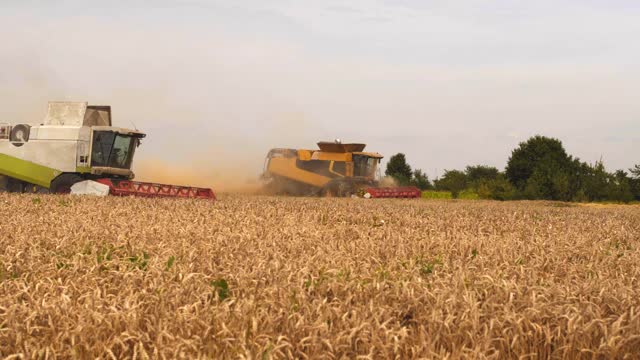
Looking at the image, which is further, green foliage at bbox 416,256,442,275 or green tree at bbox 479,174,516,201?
green tree at bbox 479,174,516,201

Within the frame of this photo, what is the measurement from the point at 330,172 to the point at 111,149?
1359 centimetres

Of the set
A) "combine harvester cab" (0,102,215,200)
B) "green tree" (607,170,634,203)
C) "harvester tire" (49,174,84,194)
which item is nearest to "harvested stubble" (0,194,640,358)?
"combine harvester cab" (0,102,215,200)

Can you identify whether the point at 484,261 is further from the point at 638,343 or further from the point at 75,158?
the point at 75,158

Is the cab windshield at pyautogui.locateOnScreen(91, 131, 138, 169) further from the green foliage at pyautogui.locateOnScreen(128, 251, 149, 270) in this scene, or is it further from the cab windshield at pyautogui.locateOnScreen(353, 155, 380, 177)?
the green foliage at pyautogui.locateOnScreen(128, 251, 149, 270)

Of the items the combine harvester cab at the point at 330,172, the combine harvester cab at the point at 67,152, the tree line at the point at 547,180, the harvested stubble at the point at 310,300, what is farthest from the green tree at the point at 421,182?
the harvested stubble at the point at 310,300

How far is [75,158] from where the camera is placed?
1049 inches

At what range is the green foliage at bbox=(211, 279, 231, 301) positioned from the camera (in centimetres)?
564

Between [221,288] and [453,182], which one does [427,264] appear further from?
[453,182]

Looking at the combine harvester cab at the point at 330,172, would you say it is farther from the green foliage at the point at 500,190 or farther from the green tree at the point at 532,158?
the green tree at the point at 532,158

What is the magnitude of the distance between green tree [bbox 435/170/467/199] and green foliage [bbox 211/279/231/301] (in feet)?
132

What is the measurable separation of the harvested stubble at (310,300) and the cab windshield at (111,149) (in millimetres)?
17636

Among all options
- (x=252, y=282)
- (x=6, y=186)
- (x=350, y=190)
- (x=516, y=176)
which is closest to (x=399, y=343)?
(x=252, y=282)

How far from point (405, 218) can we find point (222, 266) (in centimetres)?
855

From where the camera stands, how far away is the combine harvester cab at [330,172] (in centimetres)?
3719
